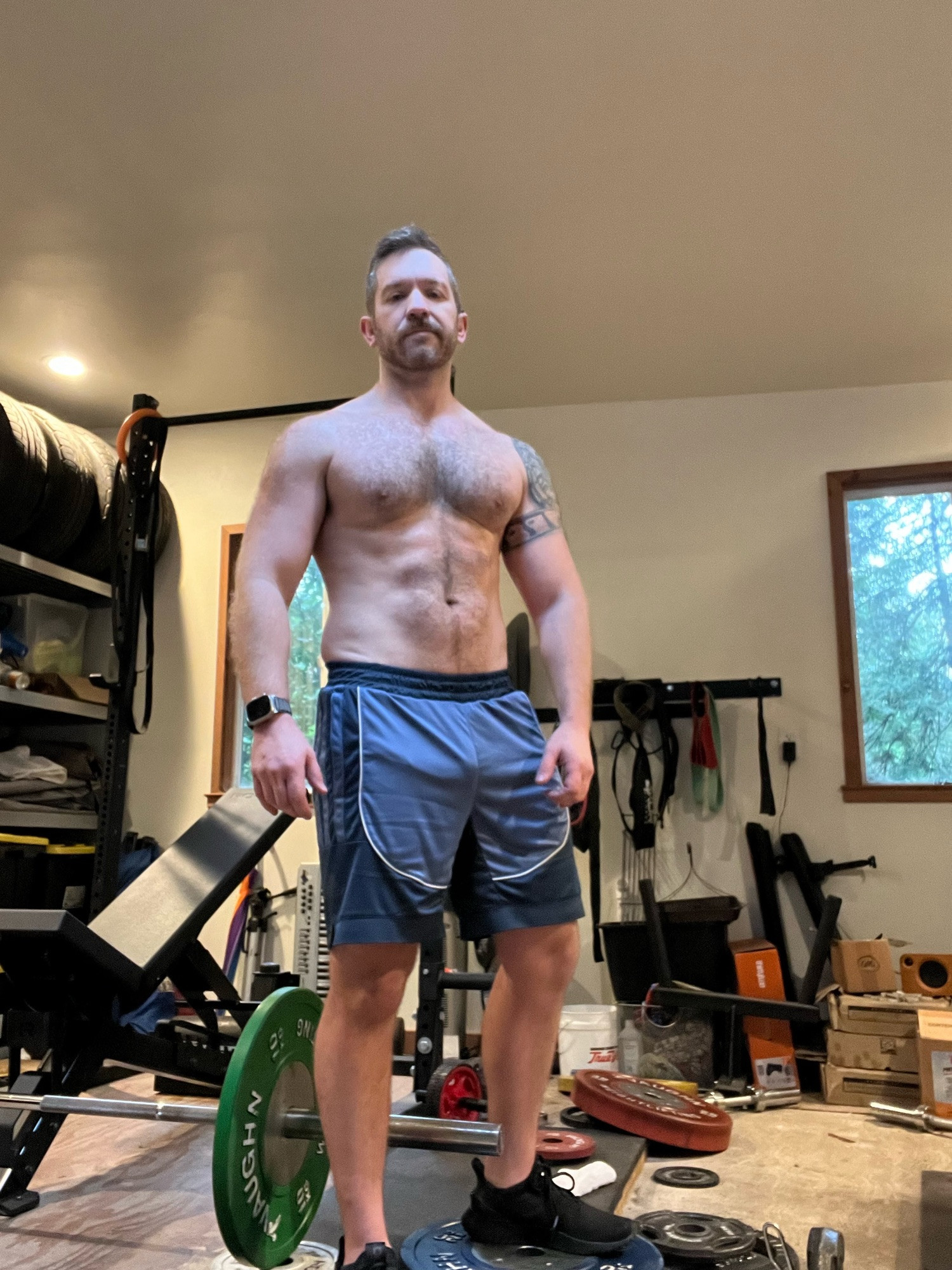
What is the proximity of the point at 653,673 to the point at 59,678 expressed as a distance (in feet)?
8.72

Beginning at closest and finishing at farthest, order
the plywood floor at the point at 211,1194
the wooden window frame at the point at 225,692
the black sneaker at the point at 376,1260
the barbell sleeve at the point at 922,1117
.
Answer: the black sneaker at the point at 376,1260 → the plywood floor at the point at 211,1194 → the barbell sleeve at the point at 922,1117 → the wooden window frame at the point at 225,692

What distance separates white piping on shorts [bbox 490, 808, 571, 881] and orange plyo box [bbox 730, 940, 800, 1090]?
219 cm

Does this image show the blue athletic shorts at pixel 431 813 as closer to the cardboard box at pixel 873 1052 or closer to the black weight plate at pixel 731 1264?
the black weight plate at pixel 731 1264

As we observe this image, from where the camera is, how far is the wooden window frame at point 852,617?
401cm

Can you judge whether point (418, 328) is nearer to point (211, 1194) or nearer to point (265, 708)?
point (265, 708)

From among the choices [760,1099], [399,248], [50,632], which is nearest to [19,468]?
[50,632]

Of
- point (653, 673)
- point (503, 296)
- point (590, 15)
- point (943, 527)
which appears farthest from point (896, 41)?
point (653, 673)

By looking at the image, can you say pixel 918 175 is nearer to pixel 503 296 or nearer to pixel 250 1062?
pixel 503 296

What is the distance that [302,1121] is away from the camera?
5.56ft

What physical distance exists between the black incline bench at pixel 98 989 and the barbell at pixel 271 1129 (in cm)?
15

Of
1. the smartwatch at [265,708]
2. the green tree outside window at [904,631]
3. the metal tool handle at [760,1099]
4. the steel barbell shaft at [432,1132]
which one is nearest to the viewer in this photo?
the smartwatch at [265,708]

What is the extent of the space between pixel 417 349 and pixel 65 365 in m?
3.26

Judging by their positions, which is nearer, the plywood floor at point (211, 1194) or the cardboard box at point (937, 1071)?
the plywood floor at point (211, 1194)

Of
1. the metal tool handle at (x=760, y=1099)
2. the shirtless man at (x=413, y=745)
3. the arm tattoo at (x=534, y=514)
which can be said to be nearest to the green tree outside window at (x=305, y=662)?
the metal tool handle at (x=760, y=1099)
